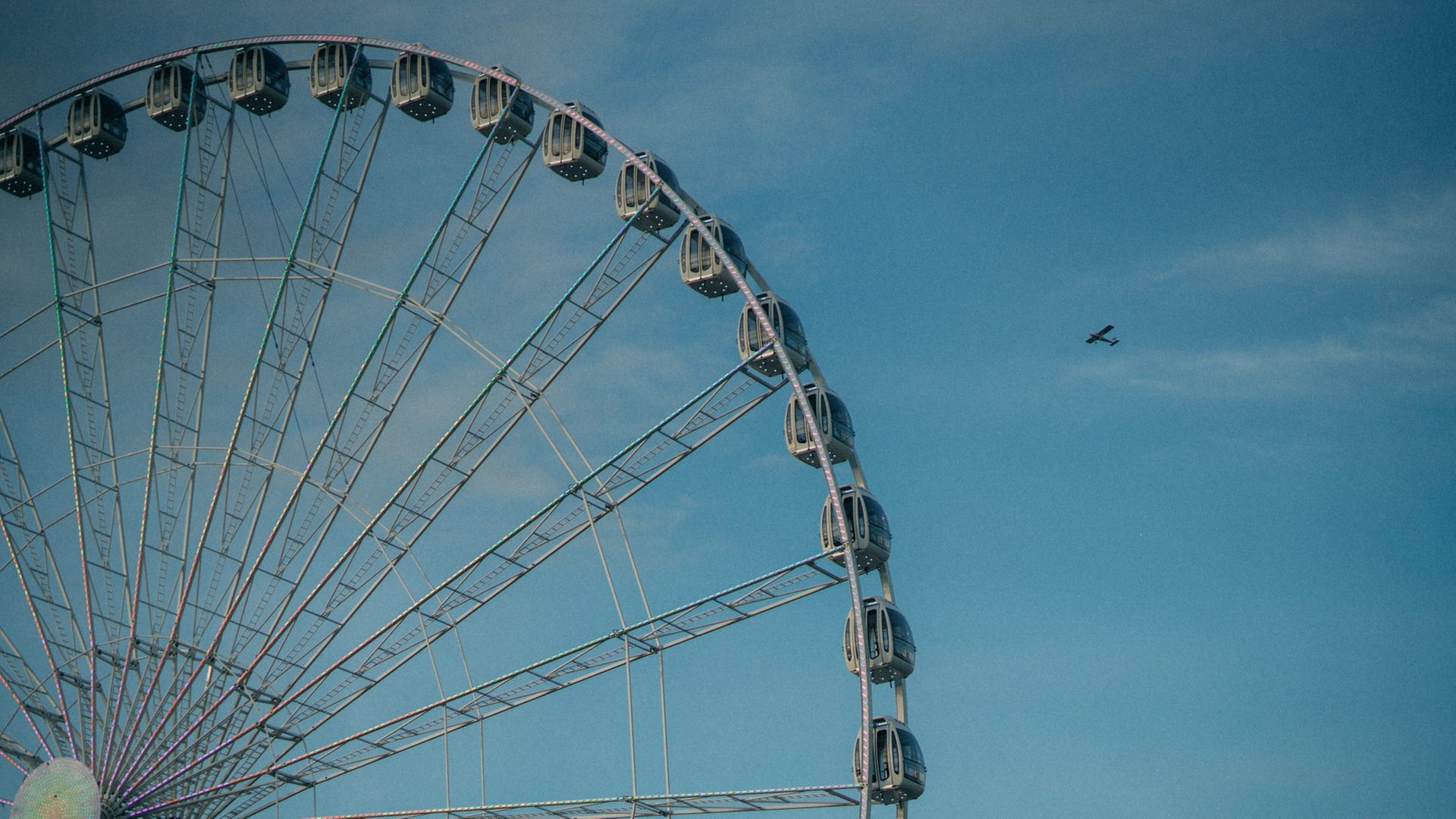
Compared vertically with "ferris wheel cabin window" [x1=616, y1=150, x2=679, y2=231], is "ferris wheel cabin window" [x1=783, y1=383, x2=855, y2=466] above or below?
below

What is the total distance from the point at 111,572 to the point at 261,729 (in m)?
5.48

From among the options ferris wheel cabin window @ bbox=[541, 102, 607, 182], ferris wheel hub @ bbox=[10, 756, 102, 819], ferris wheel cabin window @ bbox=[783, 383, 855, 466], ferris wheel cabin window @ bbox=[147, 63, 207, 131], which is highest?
ferris wheel cabin window @ bbox=[147, 63, 207, 131]

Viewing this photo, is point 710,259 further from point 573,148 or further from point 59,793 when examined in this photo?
point 59,793

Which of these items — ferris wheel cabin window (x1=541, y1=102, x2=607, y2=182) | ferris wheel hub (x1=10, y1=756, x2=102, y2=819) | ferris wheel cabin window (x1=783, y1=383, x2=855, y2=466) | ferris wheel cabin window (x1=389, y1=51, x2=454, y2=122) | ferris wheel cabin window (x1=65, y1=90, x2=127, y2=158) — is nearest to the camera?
ferris wheel hub (x1=10, y1=756, x2=102, y2=819)

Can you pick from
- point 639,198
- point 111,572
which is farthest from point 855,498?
point 111,572

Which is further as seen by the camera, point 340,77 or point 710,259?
point 340,77

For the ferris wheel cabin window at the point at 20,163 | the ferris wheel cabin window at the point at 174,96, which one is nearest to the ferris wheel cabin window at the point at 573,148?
the ferris wheel cabin window at the point at 174,96

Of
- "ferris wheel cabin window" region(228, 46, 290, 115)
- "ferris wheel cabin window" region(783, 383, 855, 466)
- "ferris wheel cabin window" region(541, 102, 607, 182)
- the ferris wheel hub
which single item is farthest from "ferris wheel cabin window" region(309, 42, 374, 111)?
the ferris wheel hub

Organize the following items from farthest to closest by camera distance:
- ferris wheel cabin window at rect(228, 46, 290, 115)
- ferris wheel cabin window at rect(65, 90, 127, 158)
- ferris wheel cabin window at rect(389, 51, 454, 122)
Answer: ferris wheel cabin window at rect(65, 90, 127, 158), ferris wheel cabin window at rect(228, 46, 290, 115), ferris wheel cabin window at rect(389, 51, 454, 122)

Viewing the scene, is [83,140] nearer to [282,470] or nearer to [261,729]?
[282,470]

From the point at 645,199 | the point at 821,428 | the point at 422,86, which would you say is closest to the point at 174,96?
the point at 422,86

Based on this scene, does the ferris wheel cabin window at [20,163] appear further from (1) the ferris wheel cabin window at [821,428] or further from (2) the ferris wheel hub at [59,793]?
(1) the ferris wheel cabin window at [821,428]

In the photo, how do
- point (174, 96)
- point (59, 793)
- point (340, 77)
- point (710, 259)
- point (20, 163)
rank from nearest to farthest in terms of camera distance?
point (59, 793)
point (710, 259)
point (340, 77)
point (174, 96)
point (20, 163)

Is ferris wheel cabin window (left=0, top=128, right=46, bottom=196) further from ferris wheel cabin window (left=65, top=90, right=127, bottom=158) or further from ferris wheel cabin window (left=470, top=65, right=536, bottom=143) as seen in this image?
ferris wheel cabin window (left=470, top=65, right=536, bottom=143)
